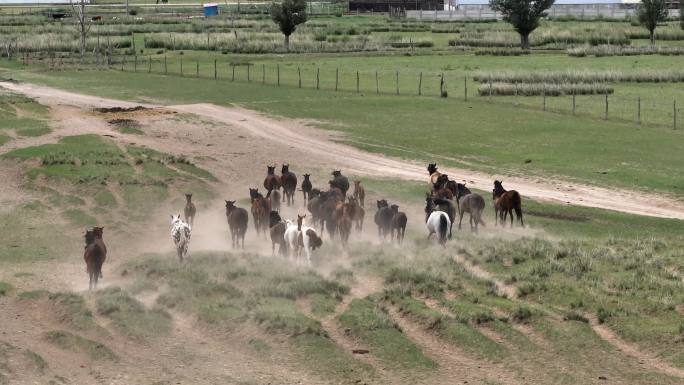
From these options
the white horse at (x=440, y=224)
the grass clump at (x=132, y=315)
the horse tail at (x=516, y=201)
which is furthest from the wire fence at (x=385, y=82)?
the grass clump at (x=132, y=315)

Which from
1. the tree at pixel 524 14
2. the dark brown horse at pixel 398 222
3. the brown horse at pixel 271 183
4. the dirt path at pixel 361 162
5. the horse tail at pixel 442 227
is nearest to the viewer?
the horse tail at pixel 442 227

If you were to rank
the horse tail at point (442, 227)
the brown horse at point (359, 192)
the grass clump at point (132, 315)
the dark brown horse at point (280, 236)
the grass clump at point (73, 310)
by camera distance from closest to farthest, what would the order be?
the grass clump at point (132, 315)
the grass clump at point (73, 310)
the dark brown horse at point (280, 236)
the horse tail at point (442, 227)
the brown horse at point (359, 192)

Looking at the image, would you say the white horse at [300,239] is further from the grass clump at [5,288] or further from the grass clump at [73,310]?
the grass clump at [5,288]

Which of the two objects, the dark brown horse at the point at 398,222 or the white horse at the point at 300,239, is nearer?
the white horse at the point at 300,239

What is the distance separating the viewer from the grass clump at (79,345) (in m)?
21.1

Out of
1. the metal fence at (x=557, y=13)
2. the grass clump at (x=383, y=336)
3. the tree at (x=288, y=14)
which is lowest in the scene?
the grass clump at (x=383, y=336)

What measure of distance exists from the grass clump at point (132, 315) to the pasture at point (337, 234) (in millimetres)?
69

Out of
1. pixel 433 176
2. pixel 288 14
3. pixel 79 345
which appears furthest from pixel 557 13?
pixel 79 345

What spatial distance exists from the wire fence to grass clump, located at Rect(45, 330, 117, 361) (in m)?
40.4

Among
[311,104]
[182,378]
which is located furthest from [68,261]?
[311,104]

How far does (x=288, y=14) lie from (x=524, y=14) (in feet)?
84.2

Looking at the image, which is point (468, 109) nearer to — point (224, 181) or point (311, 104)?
point (311, 104)

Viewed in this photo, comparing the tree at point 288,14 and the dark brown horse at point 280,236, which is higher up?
the tree at point 288,14

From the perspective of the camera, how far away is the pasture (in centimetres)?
2153
